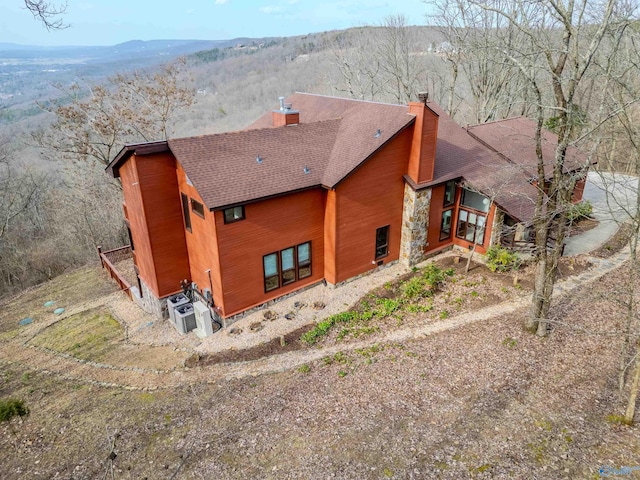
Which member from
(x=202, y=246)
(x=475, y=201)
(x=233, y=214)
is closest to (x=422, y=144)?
(x=475, y=201)

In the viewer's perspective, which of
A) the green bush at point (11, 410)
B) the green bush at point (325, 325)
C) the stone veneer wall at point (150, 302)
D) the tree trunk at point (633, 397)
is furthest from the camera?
the stone veneer wall at point (150, 302)

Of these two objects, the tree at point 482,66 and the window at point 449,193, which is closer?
the window at point 449,193

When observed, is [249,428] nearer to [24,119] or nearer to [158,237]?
[158,237]

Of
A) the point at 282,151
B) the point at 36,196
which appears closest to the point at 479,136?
the point at 282,151

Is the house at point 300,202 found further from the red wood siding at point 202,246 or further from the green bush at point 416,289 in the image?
the green bush at point 416,289

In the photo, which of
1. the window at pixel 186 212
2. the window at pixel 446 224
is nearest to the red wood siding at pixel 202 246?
the window at pixel 186 212

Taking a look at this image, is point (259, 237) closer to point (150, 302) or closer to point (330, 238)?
point (330, 238)
